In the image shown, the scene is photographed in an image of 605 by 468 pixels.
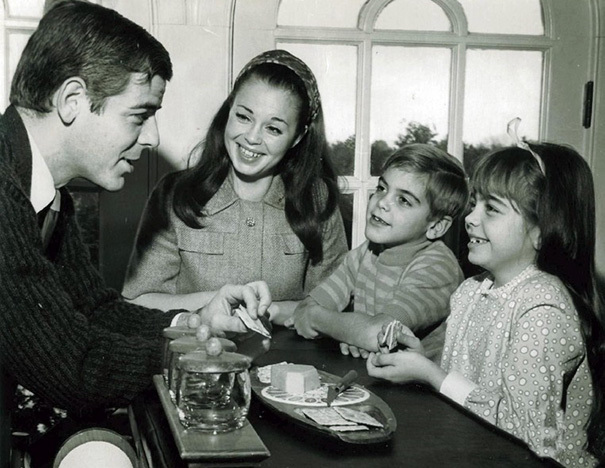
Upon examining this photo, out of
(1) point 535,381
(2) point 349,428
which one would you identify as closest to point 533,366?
(1) point 535,381

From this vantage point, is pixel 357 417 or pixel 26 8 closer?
pixel 357 417

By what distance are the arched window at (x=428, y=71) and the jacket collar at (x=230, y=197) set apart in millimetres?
185

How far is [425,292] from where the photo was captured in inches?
59.1

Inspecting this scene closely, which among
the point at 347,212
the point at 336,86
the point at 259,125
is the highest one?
the point at 336,86

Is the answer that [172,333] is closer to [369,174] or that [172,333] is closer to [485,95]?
[369,174]

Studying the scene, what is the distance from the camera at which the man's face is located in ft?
4.13

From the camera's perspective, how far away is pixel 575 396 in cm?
126

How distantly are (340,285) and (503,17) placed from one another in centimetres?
83

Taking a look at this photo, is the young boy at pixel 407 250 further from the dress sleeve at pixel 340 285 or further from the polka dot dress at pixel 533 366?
the polka dot dress at pixel 533 366

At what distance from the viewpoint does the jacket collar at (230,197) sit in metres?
1.75

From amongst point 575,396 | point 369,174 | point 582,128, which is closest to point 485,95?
point 582,128

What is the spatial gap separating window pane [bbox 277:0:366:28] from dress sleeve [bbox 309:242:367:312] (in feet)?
1.96

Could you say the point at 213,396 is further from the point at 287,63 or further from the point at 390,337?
the point at 287,63

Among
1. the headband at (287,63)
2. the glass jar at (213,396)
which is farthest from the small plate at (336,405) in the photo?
the headband at (287,63)
